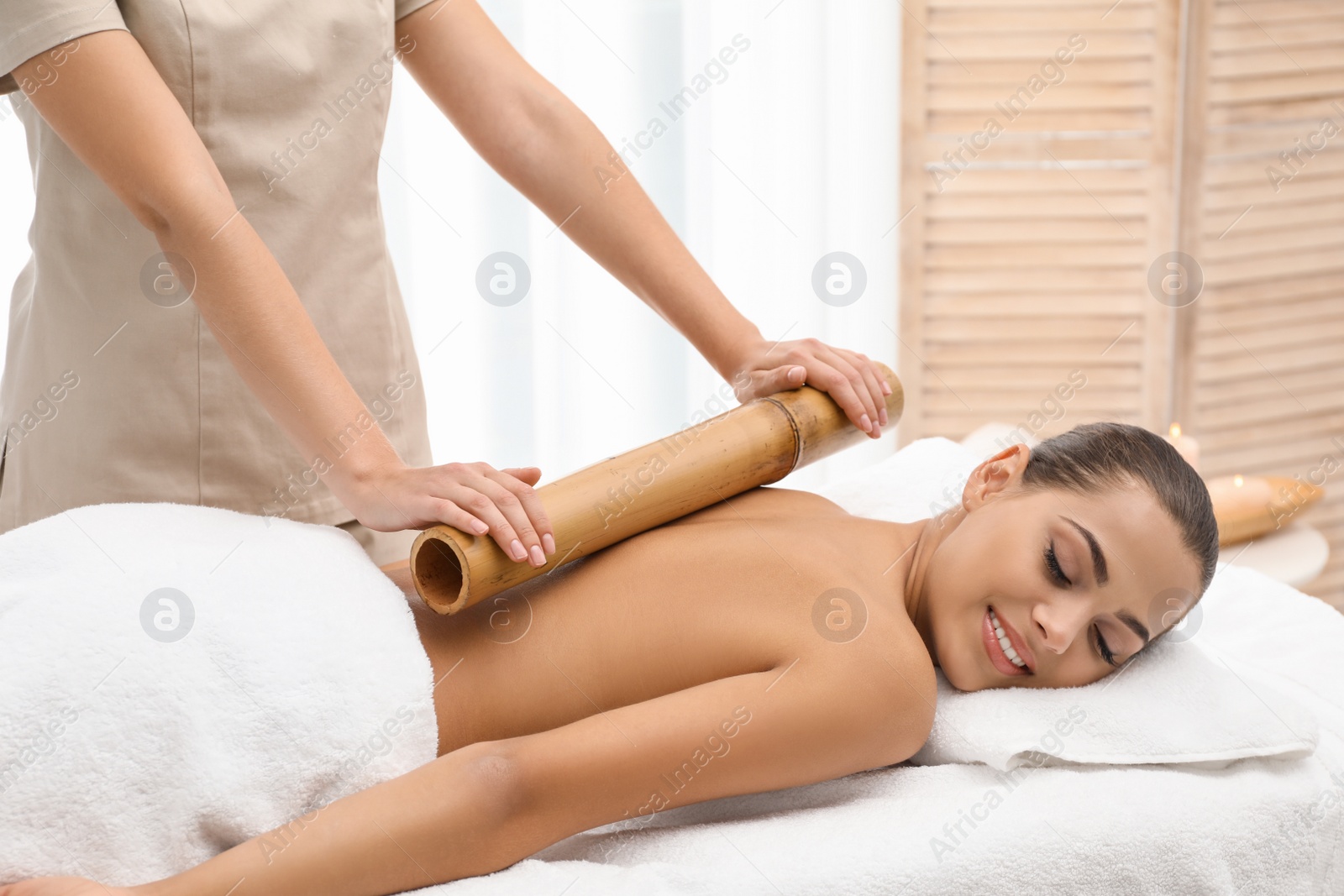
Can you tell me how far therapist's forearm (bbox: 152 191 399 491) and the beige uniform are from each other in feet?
0.52

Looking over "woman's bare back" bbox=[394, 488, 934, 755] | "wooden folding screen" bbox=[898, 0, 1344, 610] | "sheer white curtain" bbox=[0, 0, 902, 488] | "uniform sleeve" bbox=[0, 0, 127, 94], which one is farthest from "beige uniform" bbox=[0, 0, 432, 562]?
"wooden folding screen" bbox=[898, 0, 1344, 610]

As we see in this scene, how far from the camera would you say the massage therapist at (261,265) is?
0.94 meters

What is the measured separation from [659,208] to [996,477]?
1.45 metres

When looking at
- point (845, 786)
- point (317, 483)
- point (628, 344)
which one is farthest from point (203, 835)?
point (628, 344)

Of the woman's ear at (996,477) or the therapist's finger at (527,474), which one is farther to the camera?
the woman's ear at (996,477)

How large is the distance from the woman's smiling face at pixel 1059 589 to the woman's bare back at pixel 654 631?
0.08 m

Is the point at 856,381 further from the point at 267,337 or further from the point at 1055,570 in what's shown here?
the point at 267,337

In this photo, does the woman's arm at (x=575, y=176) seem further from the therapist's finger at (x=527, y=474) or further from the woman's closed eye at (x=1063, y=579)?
the therapist's finger at (x=527, y=474)

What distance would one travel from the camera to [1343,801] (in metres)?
1.06

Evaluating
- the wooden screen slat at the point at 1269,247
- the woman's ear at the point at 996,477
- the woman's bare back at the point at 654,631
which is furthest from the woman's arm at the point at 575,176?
the wooden screen slat at the point at 1269,247

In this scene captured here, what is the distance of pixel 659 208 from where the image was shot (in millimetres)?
2523

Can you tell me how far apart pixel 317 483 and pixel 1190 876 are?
0.95 metres

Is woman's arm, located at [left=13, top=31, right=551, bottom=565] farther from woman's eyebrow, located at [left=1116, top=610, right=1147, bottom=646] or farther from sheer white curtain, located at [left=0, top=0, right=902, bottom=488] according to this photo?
sheer white curtain, located at [left=0, top=0, right=902, bottom=488]

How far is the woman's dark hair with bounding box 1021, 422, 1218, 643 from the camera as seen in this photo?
1138 mm
